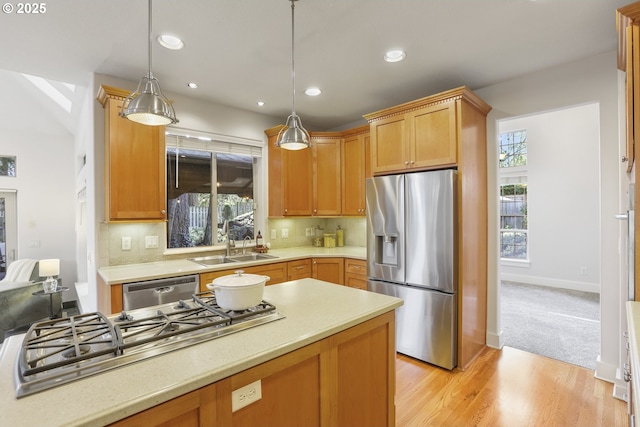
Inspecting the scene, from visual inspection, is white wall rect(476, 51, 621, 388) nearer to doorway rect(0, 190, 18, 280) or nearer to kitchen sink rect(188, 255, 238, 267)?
kitchen sink rect(188, 255, 238, 267)

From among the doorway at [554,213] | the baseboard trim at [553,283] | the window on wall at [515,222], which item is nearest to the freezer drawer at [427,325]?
the doorway at [554,213]

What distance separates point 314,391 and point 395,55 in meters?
2.43

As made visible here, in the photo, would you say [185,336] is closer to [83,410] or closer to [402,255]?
[83,410]

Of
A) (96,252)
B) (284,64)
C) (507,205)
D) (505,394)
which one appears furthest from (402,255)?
(507,205)

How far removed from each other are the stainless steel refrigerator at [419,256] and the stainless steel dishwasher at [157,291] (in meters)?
1.74

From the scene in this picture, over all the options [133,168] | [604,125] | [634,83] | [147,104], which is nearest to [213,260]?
[133,168]

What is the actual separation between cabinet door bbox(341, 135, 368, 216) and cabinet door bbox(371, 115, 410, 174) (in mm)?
587

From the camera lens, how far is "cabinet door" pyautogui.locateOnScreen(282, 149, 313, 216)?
3.91m

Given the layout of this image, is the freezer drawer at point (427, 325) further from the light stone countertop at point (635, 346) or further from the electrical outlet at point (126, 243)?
the electrical outlet at point (126, 243)

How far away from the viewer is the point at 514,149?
6191 millimetres

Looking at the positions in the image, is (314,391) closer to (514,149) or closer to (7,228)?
(7,228)

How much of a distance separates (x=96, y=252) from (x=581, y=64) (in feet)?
14.7

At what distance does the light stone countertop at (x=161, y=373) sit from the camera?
75cm

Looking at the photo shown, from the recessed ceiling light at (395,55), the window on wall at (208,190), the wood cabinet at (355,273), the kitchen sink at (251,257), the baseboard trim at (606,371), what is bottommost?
the baseboard trim at (606,371)
